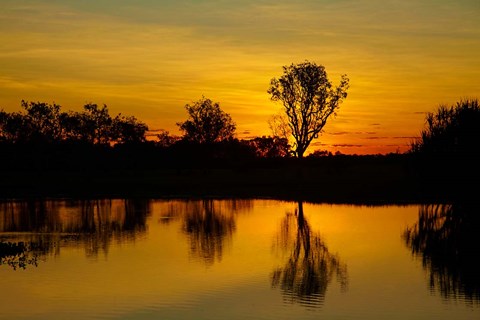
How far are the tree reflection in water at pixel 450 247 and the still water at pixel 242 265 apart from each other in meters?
0.06

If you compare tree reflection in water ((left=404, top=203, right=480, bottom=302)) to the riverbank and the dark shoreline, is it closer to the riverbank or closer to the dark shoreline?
the riverbank

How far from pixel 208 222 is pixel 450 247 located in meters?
18.4

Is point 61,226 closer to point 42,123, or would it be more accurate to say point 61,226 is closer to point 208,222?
point 208,222

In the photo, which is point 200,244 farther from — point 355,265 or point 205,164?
point 205,164

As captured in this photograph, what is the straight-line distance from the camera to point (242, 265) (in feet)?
98.5

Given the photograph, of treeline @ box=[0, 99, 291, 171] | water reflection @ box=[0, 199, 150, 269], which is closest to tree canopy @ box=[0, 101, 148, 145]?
treeline @ box=[0, 99, 291, 171]

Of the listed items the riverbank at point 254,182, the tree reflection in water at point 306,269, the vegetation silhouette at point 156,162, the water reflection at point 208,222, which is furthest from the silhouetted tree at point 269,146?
the tree reflection in water at point 306,269

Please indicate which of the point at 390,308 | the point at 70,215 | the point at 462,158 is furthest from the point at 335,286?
the point at 462,158

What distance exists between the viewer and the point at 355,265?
29.8 meters

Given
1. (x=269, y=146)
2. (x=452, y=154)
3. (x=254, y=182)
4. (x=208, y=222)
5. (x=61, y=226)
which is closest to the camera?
(x=61, y=226)

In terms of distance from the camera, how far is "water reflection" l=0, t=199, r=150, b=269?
33000 mm

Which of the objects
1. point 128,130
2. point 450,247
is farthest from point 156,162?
point 450,247

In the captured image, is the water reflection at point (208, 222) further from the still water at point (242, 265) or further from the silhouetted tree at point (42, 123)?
the silhouetted tree at point (42, 123)

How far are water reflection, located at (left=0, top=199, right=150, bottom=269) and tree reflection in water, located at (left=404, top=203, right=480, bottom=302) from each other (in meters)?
15.1
